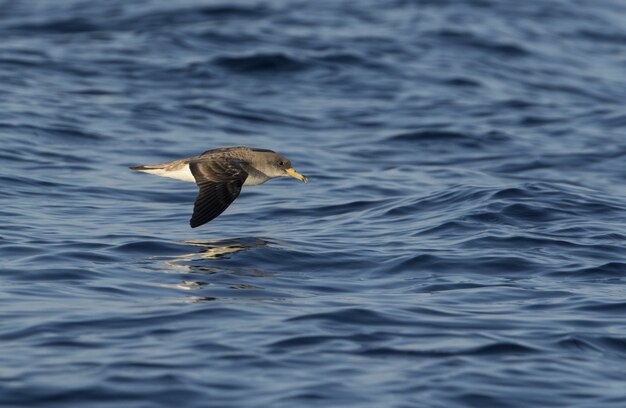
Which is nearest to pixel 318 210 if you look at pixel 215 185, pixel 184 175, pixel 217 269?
pixel 184 175

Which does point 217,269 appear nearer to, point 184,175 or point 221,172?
point 221,172

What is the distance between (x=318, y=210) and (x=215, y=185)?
209cm

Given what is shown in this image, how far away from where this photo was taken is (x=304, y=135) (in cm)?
1742

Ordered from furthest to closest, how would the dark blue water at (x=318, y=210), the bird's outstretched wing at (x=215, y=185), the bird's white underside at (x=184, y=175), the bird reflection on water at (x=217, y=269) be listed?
the bird's white underside at (x=184, y=175), the bird's outstretched wing at (x=215, y=185), the bird reflection on water at (x=217, y=269), the dark blue water at (x=318, y=210)

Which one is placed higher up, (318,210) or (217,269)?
(217,269)

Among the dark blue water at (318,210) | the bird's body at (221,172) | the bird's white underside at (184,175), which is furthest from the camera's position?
the bird's white underside at (184,175)

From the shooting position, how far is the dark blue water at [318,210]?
7523 millimetres

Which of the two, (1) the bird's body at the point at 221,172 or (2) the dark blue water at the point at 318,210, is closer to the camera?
(2) the dark blue water at the point at 318,210

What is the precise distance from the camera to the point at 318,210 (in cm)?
1309

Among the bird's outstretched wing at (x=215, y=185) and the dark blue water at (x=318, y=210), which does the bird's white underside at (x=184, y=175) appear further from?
the dark blue water at (x=318, y=210)

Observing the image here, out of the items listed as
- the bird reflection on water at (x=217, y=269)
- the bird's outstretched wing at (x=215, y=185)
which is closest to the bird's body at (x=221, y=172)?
the bird's outstretched wing at (x=215, y=185)

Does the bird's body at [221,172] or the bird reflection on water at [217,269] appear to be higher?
the bird's body at [221,172]

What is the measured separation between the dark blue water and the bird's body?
41cm

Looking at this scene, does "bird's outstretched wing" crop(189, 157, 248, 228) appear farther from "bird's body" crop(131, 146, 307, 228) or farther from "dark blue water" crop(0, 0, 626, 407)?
"dark blue water" crop(0, 0, 626, 407)
